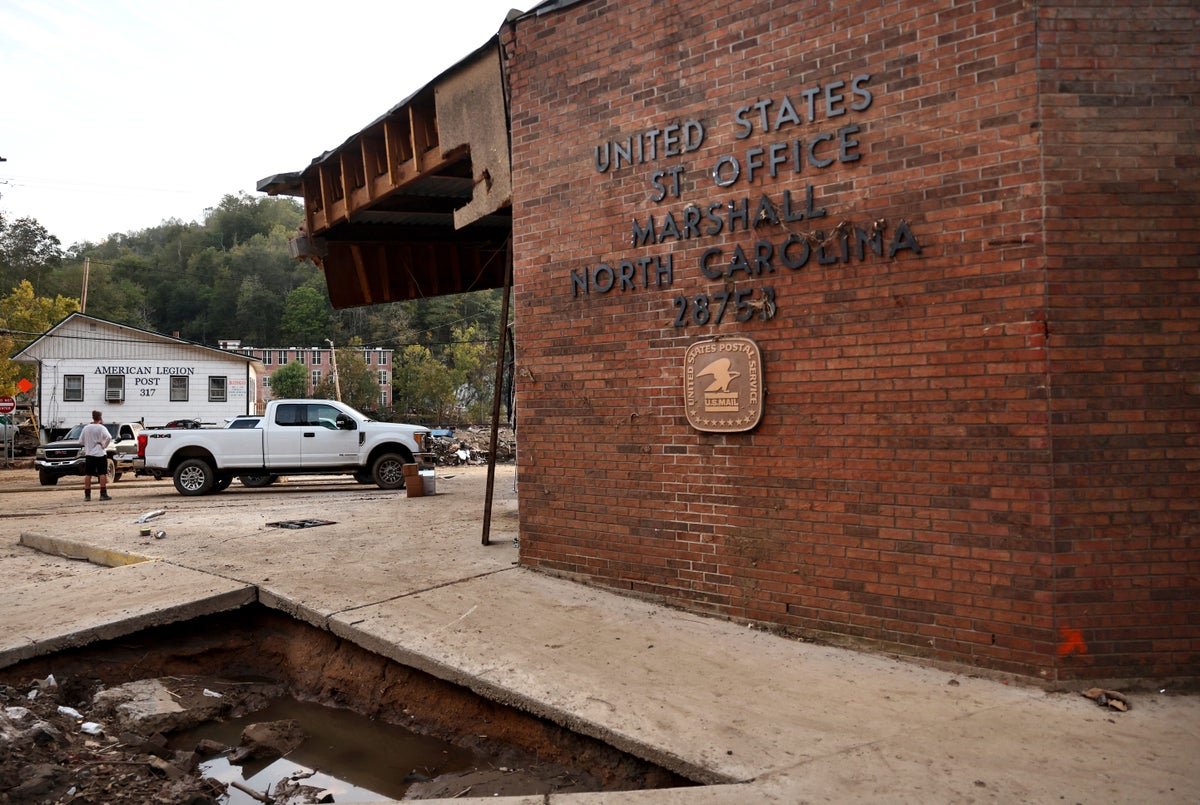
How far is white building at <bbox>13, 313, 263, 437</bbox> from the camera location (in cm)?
3672

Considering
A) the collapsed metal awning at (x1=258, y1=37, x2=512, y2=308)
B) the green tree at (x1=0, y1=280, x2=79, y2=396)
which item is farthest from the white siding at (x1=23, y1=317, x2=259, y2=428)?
the collapsed metal awning at (x1=258, y1=37, x2=512, y2=308)

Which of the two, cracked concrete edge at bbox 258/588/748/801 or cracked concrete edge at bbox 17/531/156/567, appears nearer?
cracked concrete edge at bbox 258/588/748/801

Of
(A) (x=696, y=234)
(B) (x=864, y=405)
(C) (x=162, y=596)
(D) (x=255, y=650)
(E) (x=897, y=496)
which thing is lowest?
(D) (x=255, y=650)

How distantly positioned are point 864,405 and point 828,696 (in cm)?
184

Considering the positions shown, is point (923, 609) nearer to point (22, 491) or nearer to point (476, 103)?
point (476, 103)

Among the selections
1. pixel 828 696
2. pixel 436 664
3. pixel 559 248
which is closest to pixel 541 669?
pixel 436 664

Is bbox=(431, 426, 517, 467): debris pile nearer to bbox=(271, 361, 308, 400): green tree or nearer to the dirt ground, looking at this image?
the dirt ground

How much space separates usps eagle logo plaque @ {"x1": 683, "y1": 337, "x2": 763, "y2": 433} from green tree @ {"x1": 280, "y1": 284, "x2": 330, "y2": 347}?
96651 mm

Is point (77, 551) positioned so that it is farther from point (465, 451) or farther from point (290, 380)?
point (290, 380)

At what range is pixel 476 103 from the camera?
816 cm

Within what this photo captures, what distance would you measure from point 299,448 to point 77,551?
28.9ft

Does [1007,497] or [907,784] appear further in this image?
[1007,497]

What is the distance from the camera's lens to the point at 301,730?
5.67 metres

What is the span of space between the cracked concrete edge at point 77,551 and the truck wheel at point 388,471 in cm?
804
